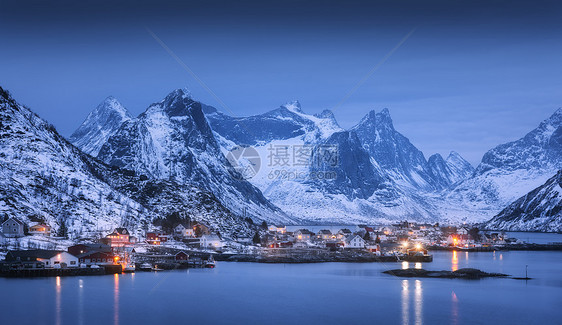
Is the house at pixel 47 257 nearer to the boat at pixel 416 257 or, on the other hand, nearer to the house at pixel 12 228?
the house at pixel 12 228

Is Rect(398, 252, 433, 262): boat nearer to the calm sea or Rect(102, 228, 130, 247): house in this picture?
the calm sea

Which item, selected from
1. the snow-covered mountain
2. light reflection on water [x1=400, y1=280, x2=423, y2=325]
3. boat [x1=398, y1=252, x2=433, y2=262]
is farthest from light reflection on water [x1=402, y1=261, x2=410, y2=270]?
the snow-covered mountain

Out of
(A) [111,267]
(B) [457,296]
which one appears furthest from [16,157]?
(B) [457,296]

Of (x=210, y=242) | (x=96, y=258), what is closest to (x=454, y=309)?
(x=96, y=258)

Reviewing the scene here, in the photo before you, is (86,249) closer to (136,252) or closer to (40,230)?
(40,230)

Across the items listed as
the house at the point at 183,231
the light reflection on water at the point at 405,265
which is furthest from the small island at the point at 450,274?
the house at the point at 183,231

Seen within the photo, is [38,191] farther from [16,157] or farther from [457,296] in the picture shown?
[457,296]

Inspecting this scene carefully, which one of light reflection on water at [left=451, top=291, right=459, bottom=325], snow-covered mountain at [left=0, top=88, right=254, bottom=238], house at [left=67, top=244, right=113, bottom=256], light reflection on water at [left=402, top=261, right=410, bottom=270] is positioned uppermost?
snow-covered mountain at [left=0, top=88, right=254, bottom=238]
